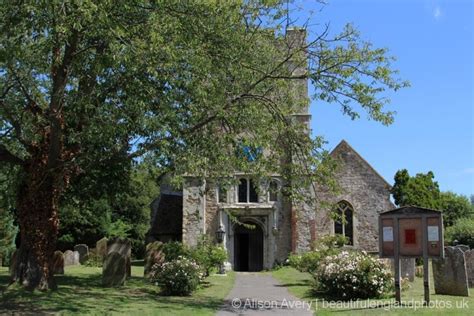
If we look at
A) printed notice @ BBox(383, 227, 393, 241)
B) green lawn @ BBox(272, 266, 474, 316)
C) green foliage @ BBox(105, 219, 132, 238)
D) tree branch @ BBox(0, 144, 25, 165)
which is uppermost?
tree branch @ BBox(0, 144, 25, 165)

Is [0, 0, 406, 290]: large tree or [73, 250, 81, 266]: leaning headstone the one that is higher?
[0, 0, 406, 290]: large tree

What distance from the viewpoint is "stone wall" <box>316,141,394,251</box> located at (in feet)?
106

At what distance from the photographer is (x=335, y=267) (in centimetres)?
1440

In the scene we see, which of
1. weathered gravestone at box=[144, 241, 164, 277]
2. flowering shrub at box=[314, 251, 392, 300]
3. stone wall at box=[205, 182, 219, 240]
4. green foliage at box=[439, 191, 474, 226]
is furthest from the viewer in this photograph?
green foliage at box=[439, 191, 474, 226]

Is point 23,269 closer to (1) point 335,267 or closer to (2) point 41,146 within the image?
(2) point 41,146

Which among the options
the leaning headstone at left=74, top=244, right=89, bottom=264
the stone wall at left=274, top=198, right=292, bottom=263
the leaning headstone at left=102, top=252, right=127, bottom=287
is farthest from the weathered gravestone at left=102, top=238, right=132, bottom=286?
the leaning headstone at left=74, top=244, right=89, bottom=264

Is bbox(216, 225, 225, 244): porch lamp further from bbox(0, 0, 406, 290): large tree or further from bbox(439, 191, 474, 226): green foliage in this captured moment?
bbox(439, 191, 474, 226): green foliage

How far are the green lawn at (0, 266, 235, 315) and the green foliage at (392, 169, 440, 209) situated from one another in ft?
76.6

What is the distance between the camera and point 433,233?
11836 millimetres

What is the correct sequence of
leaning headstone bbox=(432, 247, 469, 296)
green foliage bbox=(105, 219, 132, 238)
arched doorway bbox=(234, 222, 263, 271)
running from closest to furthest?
leaning headstone bbox=(432, 247, 469, 296) < arched doorway bbox=(234, 222, 263, 271) < green foliage bbox=(105, 219, 132, 238)

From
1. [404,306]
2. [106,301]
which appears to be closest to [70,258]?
[106,301]

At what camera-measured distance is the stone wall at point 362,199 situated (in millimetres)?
32438

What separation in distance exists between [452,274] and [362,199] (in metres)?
Answer: 19.4

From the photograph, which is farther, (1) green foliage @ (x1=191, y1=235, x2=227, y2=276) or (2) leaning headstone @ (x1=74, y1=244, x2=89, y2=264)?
(2) leaning headstone @ (x1=74, y1=244, x2=89, y2=264)
